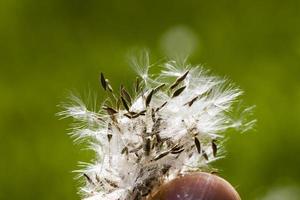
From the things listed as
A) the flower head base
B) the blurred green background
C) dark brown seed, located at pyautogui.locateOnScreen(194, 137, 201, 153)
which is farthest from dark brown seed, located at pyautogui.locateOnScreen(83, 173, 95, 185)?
the blurred green background

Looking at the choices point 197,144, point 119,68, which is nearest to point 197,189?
point 197,144

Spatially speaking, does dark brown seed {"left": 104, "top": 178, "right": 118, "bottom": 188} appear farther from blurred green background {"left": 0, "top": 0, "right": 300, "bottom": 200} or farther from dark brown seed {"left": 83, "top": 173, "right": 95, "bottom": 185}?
blurred green background {"left": 0, "top": 0, "right": 300, "bottom": 200}

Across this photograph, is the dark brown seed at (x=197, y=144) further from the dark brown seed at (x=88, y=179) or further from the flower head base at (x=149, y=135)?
the dark brown seed at (x=88, y=179)

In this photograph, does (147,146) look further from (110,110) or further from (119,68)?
(119,68)

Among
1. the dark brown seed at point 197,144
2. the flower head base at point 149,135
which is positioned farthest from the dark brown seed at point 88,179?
the dark brown seed at point 197,144

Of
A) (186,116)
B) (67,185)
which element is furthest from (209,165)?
(67,185)
